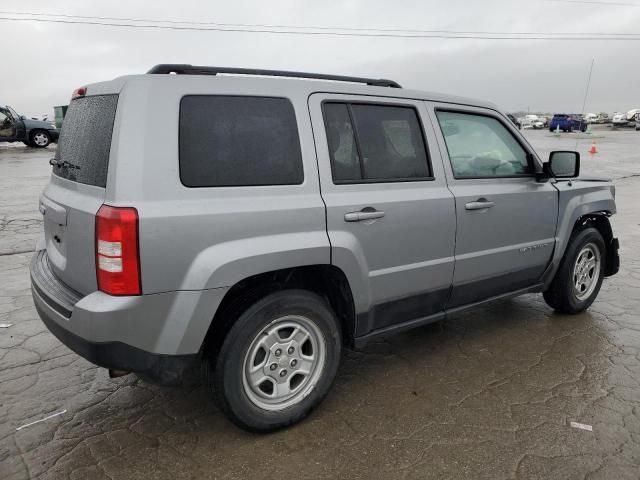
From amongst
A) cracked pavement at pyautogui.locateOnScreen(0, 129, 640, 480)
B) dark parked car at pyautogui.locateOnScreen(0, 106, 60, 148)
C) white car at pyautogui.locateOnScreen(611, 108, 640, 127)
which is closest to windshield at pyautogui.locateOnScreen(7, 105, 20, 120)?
dark parked car at pyautogui.locateOnScreen(0, 106, 60, 148)

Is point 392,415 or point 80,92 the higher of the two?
point 80,92

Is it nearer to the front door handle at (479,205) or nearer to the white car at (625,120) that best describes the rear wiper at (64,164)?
the front door handle at (479,205)

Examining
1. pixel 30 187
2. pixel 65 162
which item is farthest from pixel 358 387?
pixel 30 187

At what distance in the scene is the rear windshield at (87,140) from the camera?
245cm

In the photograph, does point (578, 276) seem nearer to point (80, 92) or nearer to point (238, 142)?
point (238, 142)

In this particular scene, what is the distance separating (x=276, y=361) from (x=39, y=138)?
24933mm

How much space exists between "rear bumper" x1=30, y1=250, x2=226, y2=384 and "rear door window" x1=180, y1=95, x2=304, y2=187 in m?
0.57

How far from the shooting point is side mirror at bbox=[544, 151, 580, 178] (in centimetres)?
405

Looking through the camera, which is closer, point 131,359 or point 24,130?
point 131,359

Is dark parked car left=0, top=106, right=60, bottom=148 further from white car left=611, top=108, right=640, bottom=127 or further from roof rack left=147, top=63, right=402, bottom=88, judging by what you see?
white car left=611, top=108, right=640, bottom=127

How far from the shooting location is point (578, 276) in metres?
4.55

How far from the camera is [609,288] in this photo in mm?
5332

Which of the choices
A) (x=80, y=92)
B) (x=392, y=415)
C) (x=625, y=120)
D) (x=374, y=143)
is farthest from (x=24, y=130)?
(x=625, y=120)

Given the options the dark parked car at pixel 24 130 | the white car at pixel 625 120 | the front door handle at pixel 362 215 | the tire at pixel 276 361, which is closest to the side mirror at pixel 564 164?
the front door handle at pixel 362 215
